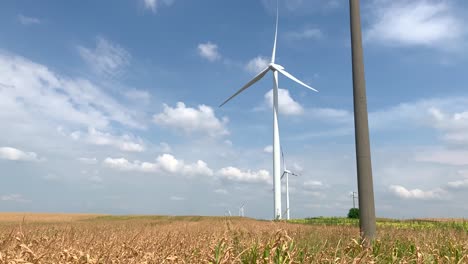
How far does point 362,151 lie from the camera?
12109mm

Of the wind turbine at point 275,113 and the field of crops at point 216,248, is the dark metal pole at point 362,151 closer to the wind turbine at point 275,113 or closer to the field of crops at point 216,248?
the field of crops at point 216,248

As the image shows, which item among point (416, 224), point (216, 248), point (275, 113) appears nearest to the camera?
point (216, 248)

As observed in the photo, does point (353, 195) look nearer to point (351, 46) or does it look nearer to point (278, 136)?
point (278, 136)

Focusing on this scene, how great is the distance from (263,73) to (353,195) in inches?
1138

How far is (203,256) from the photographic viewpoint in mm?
5113

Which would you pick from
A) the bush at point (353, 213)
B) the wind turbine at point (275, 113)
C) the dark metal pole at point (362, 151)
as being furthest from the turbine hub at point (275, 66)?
the dark metal pole at point (362, 151)

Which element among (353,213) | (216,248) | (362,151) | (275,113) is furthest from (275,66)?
(216,248)

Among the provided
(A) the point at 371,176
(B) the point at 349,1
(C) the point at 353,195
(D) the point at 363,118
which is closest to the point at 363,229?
(A) the point at 371,176

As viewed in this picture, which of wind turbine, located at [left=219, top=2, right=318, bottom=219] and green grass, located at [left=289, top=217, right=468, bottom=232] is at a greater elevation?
wind turbine, located at [left=219, top=2, right=318, bottom=219]

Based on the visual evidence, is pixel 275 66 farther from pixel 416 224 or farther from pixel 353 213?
pixel 416 224

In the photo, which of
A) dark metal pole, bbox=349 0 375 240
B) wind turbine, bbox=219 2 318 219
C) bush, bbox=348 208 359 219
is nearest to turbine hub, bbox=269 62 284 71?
wind turbine, bbox=219 2 318 219

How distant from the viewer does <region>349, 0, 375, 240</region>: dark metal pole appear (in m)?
11.9

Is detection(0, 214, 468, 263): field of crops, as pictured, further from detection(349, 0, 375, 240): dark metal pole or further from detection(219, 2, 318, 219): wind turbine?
detection(219, 2, 318, 219): wind turbine

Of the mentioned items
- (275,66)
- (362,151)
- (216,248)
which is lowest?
(216,248)
